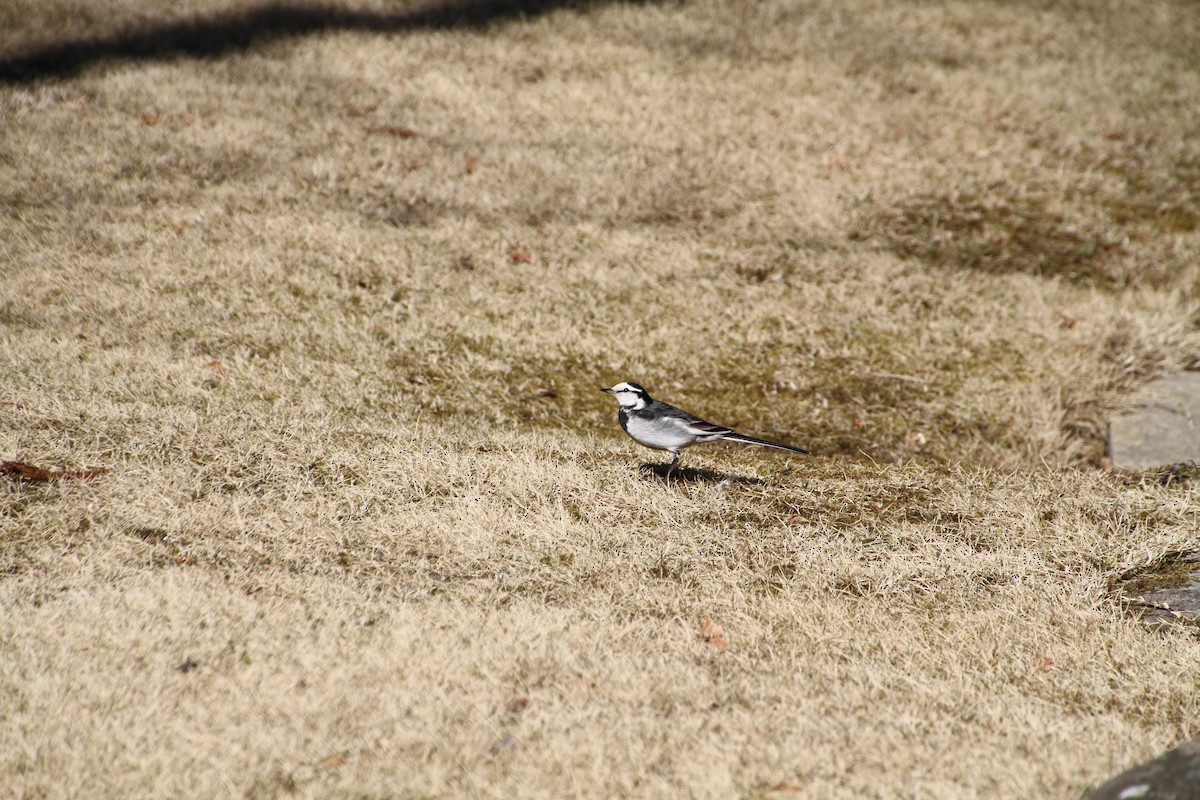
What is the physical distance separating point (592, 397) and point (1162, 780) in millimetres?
5228

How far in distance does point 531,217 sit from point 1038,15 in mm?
10499

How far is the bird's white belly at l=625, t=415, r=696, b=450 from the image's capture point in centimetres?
613

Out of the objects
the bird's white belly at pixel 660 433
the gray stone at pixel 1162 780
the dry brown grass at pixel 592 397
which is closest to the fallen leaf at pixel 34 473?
the dry brown grass at pixel 592 397

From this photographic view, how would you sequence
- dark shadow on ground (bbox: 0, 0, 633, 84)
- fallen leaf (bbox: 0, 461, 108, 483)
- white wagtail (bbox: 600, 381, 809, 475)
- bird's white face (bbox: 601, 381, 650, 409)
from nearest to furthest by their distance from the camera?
fallen leaf (bbox: 0, 461, 108, 483) < white wagtail (bbox: 600, 381, 809, 475) < bird's white face (bbox: 601, 381, 650, 409) < dark shadow on ground (bbox: 0, 0, 633, 84)

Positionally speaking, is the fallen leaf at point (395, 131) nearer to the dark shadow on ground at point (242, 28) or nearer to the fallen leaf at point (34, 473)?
the dark shadow on ground at point (242, 28)

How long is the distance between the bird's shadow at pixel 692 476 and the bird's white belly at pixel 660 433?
281 mm

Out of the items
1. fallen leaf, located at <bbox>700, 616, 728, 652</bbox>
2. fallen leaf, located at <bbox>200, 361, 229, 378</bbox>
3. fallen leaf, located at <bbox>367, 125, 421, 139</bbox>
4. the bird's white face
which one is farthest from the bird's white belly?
fallen leaf, located at <bbox>367, 125, 421, 139</bbox>

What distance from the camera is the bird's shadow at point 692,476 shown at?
650 centimetres

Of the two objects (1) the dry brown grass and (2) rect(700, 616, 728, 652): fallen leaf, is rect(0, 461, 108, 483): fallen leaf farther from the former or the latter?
(2) rect(700, 616, 728, 652): fallen leaf

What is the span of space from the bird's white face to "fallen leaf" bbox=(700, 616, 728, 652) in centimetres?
181

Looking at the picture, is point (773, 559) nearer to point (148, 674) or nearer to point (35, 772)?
point (148, 674)

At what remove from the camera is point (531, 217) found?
10.4 m

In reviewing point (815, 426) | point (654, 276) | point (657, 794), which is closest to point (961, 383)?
point (815, 426)

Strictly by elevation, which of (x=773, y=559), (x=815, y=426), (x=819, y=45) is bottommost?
(x=815, y=426)
